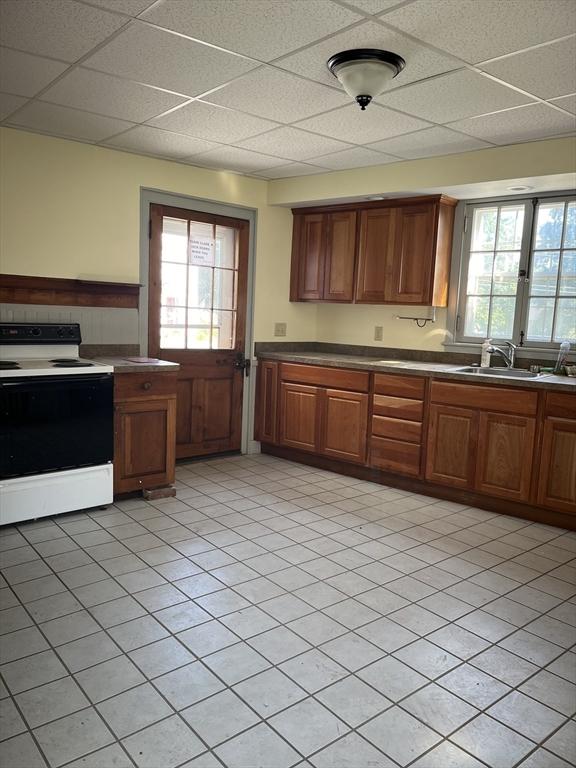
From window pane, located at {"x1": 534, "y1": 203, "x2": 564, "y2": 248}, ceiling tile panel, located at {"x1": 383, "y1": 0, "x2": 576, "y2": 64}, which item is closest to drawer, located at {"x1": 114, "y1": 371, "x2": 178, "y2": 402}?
ceiling tile panel, located at {"x1": 383, "y1": 0, "x2": 576, "y2": 64}

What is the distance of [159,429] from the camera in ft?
12.8

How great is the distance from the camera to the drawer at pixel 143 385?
145 inches

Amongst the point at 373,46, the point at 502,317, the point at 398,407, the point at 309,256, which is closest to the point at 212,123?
the point at 373,46

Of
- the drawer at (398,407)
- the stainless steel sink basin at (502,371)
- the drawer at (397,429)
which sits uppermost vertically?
the stainless steel sink basin at (502,371)

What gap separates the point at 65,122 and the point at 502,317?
10.4 feet

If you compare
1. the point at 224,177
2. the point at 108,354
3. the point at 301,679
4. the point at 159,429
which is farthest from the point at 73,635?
the point at 224,177

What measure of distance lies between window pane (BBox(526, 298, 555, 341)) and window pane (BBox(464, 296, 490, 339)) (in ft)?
1.07

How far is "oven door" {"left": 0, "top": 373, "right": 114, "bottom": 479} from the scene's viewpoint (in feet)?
10.5

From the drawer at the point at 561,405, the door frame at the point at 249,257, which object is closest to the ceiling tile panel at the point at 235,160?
the door frame at the point at 249,257

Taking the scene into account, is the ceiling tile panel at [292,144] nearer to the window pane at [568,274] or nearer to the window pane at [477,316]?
the window pane at [477,316]

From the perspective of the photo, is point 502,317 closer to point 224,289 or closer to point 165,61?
point 224,289

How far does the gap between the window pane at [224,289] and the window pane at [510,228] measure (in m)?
2.11

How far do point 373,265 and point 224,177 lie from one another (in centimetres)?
138

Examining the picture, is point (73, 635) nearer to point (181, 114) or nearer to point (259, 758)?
point (259, 758)
